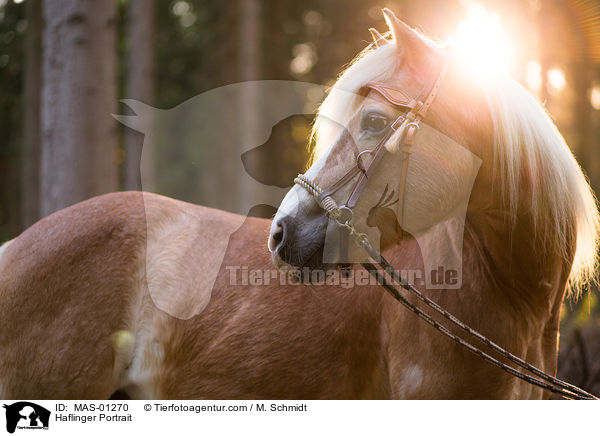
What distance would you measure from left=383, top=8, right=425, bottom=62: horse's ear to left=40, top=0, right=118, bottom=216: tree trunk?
3.01m

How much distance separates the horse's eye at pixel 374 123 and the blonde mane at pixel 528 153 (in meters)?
0.12

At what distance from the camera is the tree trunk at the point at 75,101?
4.24 meters

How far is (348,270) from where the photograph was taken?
7.51 feet

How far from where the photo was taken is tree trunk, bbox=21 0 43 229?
9.52 m

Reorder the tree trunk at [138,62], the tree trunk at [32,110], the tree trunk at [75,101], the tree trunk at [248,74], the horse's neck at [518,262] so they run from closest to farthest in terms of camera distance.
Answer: the horse's neck at [518,262]
the tree trunk at [75,101]
the tree trunk at [138,62]
the tree trunk at [248,74]
the tree trunk at [32,110]

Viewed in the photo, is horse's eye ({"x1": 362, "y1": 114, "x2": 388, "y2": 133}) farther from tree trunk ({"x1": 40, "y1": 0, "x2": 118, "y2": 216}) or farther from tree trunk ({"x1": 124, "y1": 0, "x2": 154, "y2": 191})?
tree trunk ({"x1": 124, "y1": 0, "x2": 154, "y2": 191})

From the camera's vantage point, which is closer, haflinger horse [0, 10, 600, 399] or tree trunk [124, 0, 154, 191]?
haflinger horse [0, 10, 600, 399]

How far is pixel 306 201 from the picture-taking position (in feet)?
7.13
